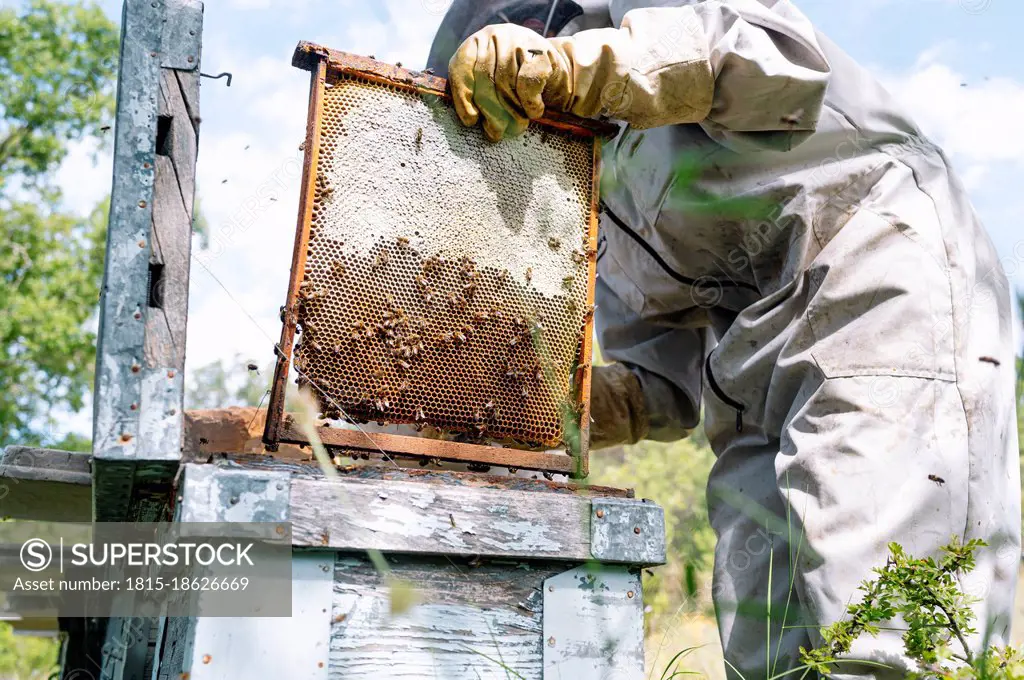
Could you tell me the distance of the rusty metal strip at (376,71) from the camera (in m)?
1.87

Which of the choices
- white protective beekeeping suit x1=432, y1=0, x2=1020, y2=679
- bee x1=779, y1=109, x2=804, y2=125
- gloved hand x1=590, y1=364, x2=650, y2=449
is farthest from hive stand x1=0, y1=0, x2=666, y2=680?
gloved hand x1=590, y1=364, x2=650, y2=449

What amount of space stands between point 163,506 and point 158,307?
541 mm

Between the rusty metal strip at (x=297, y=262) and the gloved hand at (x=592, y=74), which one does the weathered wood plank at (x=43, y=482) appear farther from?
the gloved hand at (x=592, y=74)

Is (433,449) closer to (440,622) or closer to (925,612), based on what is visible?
(440,622)

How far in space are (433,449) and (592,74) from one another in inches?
38.2

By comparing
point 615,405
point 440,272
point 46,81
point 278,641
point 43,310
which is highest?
point 46,81

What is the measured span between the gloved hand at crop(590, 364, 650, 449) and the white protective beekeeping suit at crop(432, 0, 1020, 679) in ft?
1.67

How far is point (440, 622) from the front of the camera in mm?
1575

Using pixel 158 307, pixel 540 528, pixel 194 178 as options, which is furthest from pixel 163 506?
pixel 540 528

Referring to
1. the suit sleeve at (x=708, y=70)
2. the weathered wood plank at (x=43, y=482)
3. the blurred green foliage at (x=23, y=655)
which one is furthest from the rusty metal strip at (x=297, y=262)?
the blurred green foliage at (x=23, y=655)

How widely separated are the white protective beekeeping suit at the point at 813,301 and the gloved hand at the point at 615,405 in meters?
0.51

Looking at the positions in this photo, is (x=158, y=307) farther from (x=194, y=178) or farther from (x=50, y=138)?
(x=50, y=138)

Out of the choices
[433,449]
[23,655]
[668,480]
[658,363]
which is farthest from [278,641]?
[23,655]

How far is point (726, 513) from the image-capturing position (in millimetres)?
2668
